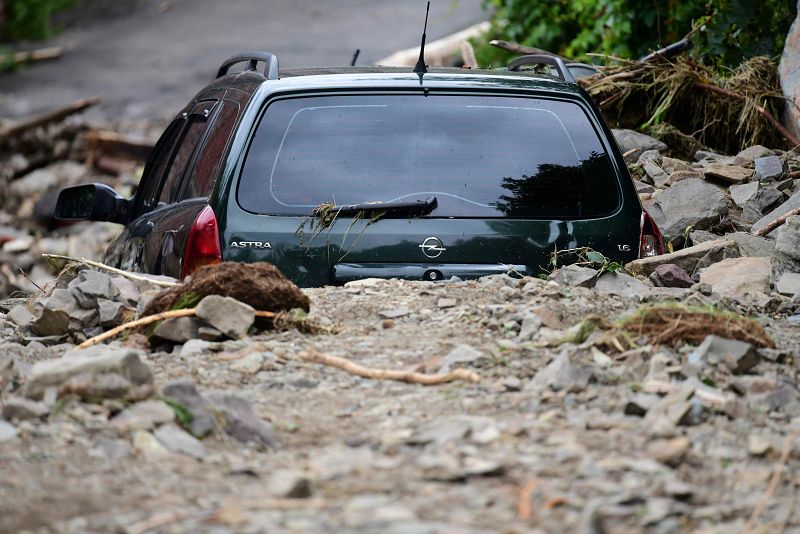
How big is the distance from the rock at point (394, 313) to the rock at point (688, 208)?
2.68 m

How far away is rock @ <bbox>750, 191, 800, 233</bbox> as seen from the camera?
7.84m

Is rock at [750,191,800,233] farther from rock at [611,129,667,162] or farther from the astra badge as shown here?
the astra badge

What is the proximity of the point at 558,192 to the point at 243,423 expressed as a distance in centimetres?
228

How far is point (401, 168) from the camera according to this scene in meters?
5.77

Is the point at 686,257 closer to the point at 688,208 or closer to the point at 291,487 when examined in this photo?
the point at 688,208

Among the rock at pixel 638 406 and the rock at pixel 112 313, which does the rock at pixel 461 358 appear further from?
the rock at pixel 112 313

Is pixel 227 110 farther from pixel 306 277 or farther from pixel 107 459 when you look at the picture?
pixel 107 459

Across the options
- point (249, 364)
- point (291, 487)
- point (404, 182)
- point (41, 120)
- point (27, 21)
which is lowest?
point (41, 120)

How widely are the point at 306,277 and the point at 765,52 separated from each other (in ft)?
20.5

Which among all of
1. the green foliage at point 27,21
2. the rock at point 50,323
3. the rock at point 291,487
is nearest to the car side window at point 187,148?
the rock at point 50,323

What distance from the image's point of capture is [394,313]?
5.57 meters

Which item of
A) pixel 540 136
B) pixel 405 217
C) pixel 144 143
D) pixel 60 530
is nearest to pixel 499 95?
pixel 540 136

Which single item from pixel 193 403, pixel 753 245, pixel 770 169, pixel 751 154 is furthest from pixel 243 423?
pixel 751 154

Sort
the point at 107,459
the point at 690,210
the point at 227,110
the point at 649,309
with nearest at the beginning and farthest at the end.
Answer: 1. the point at 107,459
2. the point at 649,309
3. the point at 227,110
4. the point at 690,210
